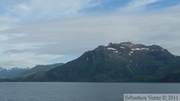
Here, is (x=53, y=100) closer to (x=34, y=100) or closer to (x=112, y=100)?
(x=34, y=100)

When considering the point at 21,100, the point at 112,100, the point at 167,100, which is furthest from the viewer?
the point at 21,100

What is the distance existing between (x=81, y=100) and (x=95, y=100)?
17.2 ft

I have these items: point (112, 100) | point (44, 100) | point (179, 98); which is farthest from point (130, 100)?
point (44, 100)

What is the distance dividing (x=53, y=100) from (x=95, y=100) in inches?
647

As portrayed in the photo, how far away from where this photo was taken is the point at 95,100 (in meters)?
121

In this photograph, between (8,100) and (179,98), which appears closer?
(179,98)

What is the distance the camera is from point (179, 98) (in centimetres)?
3484

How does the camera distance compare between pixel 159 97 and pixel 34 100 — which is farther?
pixel 34 100

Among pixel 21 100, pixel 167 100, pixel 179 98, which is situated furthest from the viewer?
pixel 21 100

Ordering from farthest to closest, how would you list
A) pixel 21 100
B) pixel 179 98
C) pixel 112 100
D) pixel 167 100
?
pixel 21 100
pixel 112 100
pixel 179 98
pixel 167 100

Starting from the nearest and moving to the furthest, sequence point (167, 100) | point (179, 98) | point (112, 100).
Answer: point (167, 100) < point (179, 98) < point (112, 100)

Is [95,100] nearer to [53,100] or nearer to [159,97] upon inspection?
[53,100]

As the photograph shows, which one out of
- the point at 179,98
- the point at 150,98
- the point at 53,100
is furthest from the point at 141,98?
the point at 53,100

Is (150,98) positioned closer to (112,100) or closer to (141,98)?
(141,98)
